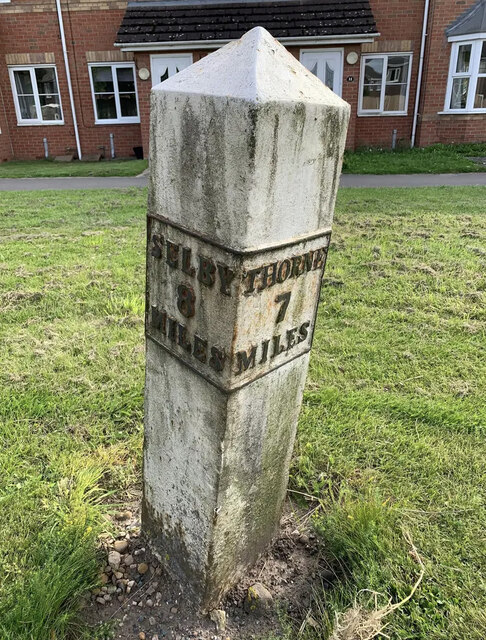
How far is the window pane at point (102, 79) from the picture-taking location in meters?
14.9

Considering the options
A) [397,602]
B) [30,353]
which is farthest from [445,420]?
[30,353]

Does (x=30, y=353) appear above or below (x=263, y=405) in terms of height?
below

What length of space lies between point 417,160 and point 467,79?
137 inches

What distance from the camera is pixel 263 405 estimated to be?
5.95 ft

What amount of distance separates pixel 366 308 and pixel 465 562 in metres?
2.58

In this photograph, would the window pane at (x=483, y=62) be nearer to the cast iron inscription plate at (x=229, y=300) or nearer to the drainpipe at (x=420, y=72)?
the drainpipe at (x=420, y=72)

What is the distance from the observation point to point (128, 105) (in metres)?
15.4

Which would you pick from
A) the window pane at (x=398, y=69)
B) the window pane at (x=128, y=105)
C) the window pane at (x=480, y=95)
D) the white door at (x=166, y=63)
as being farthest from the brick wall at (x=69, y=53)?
the window pane at (x=480, y=95)

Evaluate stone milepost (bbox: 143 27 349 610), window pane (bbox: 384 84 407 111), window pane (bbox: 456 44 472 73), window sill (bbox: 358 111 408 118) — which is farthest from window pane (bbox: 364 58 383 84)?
stone milepost (bbox: 143 27 349 610)

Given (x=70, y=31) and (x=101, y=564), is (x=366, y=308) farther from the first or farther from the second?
(x=70, y=31)

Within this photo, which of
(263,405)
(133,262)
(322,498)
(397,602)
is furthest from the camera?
(133,262)

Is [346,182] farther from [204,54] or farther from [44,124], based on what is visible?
[44,124]

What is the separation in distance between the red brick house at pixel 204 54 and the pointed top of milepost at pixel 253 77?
12.8 meters

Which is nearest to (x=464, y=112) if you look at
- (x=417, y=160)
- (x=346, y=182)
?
(x=417, y=160)
